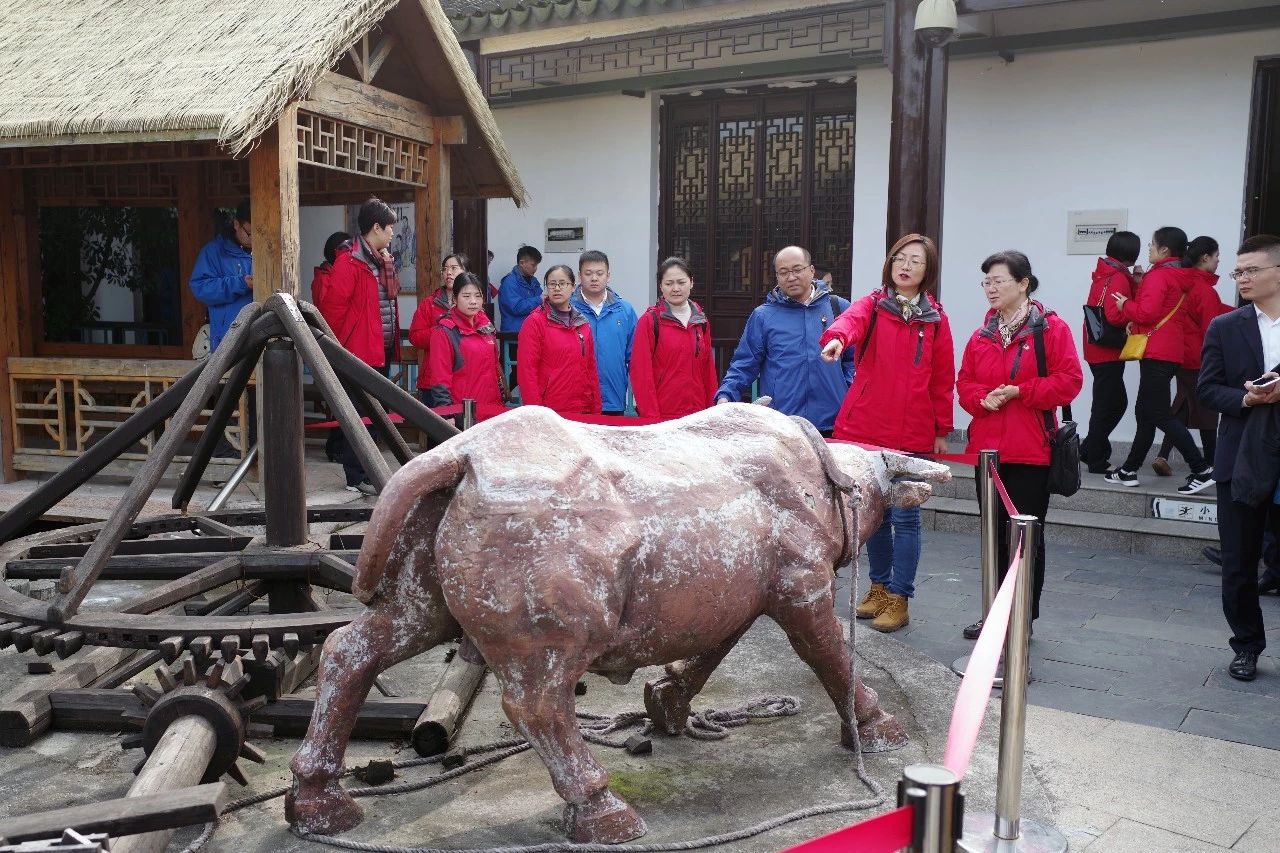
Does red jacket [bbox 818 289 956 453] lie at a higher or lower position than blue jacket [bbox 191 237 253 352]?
lower

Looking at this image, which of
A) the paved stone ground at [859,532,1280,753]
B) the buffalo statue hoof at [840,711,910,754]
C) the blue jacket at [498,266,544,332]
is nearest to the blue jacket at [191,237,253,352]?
the blue jacket at [498,266,544,332]

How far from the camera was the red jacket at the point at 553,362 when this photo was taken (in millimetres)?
7410

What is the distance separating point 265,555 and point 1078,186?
774 cm

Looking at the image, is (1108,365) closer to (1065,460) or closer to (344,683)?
(1065,460)

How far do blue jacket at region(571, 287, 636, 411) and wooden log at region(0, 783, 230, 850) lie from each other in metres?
5.39

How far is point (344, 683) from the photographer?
3271 mm

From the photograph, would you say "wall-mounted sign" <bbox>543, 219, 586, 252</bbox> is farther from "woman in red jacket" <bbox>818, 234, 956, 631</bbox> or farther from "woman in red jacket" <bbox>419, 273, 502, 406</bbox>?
"woman in red jacket" <bbox>818, 234, 956, 631</bbox>

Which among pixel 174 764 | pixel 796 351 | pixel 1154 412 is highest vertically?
pixel 796 351

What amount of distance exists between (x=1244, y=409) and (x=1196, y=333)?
3620 mm

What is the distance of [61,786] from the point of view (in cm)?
359

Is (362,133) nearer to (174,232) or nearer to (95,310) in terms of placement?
(174,232)

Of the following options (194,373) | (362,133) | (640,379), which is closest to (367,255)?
(362,133)

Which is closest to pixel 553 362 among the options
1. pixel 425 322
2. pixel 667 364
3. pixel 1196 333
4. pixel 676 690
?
pixel 667 364

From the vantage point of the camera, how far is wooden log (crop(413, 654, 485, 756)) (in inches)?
149
